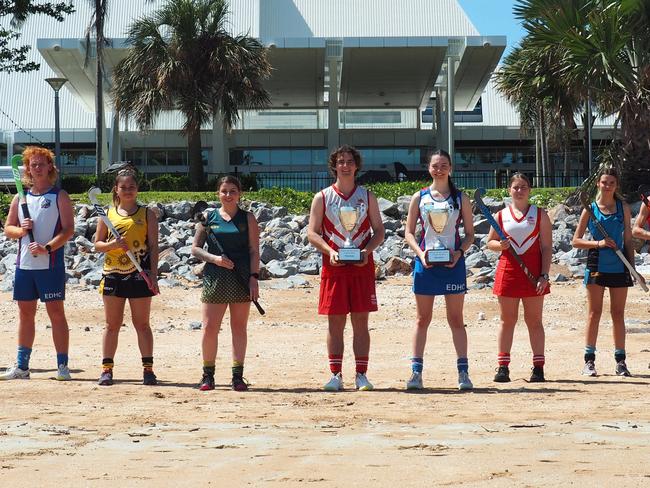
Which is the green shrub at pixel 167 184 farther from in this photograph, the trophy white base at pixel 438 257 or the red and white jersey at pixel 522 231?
the trophy white base at pixel 438 257

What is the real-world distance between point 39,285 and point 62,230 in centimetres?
46

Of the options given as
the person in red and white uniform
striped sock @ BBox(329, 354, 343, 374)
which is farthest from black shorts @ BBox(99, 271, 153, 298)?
the person in red and white uniform

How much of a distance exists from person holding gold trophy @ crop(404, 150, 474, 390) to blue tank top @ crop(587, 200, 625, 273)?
127cm

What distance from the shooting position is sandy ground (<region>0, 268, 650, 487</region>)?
4922 mm

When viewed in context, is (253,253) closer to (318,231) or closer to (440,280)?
(318,231)

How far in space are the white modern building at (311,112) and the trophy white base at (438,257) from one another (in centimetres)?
3514

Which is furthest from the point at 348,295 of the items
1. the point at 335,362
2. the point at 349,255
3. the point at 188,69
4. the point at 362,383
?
the point at 188,69

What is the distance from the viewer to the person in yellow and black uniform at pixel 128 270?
8.35m

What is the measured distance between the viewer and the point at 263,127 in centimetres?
5100

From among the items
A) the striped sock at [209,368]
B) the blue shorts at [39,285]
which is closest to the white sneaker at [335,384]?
the striped sock at [209,368]

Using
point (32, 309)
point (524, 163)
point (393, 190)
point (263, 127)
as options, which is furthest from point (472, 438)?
point (524, 163)

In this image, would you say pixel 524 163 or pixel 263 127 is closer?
pixel 263 127

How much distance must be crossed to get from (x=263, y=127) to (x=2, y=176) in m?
16.8

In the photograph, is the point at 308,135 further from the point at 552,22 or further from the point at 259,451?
the point at 259,451
